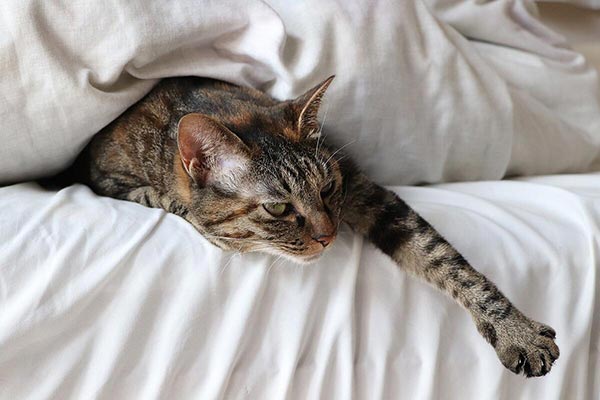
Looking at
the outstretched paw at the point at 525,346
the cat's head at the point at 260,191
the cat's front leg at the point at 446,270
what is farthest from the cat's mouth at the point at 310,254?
the outstretched paw at the point at 525,346

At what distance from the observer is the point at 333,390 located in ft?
2.87

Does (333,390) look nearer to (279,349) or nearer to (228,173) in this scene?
(279,349)

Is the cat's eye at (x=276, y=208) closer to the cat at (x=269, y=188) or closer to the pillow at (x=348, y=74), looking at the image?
the cat at (x=269, y=188)

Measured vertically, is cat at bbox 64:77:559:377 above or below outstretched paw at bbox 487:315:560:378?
above

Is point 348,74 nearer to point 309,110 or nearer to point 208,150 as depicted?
point 309,110

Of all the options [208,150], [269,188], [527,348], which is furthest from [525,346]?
[208,150]

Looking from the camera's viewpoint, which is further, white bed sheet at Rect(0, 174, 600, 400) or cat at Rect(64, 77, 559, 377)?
cat at Rect(64, 77, 559, 377)

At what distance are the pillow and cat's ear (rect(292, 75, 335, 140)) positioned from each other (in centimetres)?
12

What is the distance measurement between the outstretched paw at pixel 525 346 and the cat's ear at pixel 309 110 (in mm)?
414

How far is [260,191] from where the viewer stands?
3.02 ft

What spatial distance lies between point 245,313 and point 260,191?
7.3 inches

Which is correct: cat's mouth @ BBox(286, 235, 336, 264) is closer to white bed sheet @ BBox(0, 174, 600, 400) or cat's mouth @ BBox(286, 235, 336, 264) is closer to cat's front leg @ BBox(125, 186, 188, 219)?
white bed sheet @ BBox(0, 174, 600, 400)

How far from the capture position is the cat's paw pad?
0.88 metres

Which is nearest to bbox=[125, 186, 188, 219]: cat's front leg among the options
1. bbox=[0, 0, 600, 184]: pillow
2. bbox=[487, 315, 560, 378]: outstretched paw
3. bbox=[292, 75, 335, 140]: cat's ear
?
bbox=[0, 0, 600, 184]: pillow
